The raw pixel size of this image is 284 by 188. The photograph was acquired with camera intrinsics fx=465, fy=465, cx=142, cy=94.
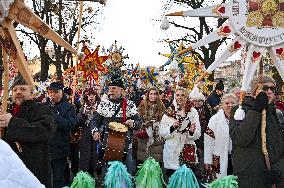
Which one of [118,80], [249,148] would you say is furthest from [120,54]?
[249,148]

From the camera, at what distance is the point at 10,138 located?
12.6ft

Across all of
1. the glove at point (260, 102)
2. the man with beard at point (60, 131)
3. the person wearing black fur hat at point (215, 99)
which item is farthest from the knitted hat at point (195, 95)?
the glove at point (260, 102)

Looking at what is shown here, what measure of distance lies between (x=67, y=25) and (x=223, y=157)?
23887 mm

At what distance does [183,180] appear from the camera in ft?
17.2

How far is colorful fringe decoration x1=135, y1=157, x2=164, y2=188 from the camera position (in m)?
5.29

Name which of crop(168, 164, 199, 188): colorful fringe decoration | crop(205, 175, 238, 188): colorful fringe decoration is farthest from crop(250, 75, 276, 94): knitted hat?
crop(168, 164, 199, 188): colorful fringe decoration

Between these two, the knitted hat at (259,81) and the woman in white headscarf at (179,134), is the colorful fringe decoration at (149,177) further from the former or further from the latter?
the knitted hat at (259,81)

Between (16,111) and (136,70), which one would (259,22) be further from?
(136,70)

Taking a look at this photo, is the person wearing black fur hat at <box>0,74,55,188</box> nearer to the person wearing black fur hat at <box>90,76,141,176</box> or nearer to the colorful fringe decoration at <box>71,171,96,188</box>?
the colorful fringe decoration at <box>71,171,96,188</box>

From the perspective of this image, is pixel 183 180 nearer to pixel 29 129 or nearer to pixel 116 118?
pixel 116 118

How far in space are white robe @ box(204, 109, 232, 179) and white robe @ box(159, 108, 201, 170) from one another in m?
0.40

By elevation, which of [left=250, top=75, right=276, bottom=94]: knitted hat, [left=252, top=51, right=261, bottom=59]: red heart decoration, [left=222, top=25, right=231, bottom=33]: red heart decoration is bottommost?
[left=250, top=75, right=276, bottom=94]: knitted hat

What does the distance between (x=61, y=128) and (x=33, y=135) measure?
235 cm

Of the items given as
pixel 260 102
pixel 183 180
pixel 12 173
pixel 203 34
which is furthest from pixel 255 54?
pixel 203 34
